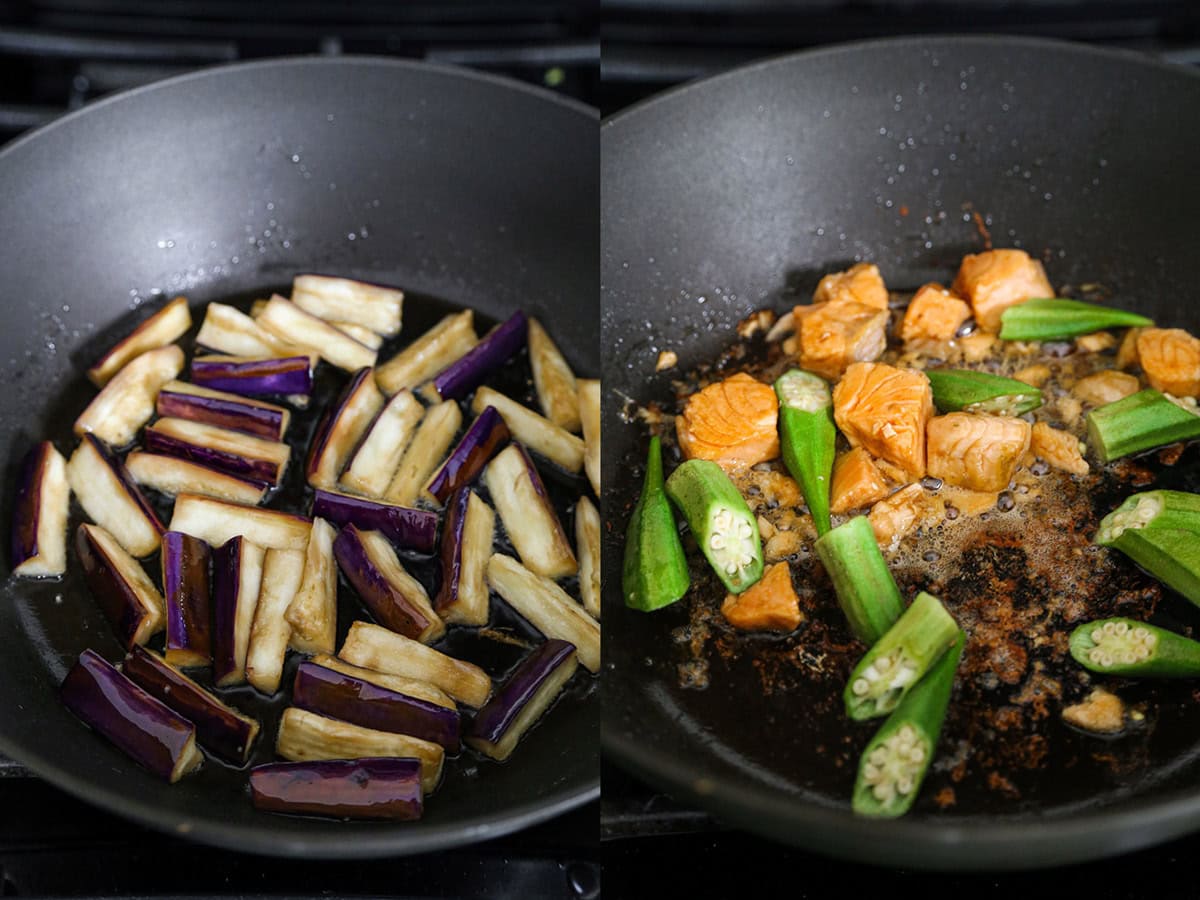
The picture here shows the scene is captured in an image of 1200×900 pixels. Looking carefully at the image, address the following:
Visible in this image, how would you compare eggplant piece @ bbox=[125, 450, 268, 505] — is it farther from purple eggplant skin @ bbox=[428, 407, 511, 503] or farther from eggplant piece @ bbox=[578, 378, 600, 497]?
eggplant piece @ bbox=[578, 378, 600, 497]

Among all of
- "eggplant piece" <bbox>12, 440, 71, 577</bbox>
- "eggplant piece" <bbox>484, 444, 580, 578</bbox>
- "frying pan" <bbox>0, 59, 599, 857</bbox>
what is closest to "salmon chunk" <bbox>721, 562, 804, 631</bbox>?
"eggplant piece" <bbox>484, 444, 580, 578</bbox>

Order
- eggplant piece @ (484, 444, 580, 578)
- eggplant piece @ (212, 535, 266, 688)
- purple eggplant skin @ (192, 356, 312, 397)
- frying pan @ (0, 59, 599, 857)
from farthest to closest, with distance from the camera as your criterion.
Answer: frying pan @ (0, 59, 599, 857)
purple eggplant skin @ (192, 356, 312, 397)
eggplant piece @ (484, 444, 580, 578)
eggplant piece @ (212, 535, 266, 688)

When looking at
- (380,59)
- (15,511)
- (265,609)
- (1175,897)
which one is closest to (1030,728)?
(1175,897)

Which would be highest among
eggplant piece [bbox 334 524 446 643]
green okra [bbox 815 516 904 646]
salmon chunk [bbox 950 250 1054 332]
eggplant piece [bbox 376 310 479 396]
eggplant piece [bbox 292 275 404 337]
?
salmon chunk [bbox 950 250 1054 332]

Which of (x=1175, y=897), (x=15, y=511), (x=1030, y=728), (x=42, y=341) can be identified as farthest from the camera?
(x=42, y=341)

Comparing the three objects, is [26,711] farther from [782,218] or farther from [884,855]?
[782,218]

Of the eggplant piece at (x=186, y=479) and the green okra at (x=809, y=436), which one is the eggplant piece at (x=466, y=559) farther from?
the green okra at (x=809, y=436)

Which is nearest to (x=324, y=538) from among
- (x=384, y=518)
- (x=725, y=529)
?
(x=384, y=518)
